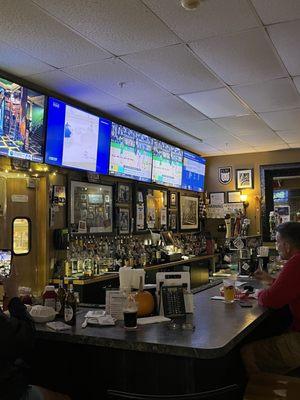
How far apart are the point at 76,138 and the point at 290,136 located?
371cm

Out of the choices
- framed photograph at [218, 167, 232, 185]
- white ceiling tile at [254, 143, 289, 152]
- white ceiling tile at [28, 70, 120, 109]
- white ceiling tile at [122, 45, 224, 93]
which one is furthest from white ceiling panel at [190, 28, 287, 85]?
framed photograph at [218, 167, 232, 185]

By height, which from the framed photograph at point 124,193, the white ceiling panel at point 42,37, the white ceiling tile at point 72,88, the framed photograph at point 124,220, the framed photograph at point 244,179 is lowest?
the framed photograph at point 124,220

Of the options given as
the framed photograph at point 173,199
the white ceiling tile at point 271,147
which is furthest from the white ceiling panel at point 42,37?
the white ceiling tile at point 271,147

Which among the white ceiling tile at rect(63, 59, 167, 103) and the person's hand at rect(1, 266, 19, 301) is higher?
the white ceiling tile at rect(63, 59, 167, 103)

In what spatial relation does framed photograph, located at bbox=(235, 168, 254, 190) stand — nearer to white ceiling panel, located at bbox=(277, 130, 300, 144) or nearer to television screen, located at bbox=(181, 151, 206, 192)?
television screen, located at bbox=(181, 151, 206, 192)

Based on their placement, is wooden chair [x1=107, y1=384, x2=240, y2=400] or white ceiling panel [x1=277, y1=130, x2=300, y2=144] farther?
white ceiling panel [x1=277, y1=130, x2=300, y2=144]

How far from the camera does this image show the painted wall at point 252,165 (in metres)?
7.96

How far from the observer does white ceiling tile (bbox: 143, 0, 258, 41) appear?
110 inches

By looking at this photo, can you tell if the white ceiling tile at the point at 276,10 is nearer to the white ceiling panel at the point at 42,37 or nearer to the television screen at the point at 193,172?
the white ceiling panel at the point at 42,37

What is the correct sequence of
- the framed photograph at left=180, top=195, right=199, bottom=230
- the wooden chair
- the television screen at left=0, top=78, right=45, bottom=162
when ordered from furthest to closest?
the framed photograph at left=180, top=195, right=199, bottom=230
the television screen at left=0, top=78, right=45, bottom=162
the wooden chair

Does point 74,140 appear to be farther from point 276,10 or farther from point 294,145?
point 294,145

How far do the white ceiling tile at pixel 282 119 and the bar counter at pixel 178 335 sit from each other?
3.46m

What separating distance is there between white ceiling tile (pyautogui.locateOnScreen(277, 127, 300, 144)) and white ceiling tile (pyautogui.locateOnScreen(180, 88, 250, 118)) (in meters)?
1.37

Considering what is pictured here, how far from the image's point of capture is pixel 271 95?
4738 millimetres
